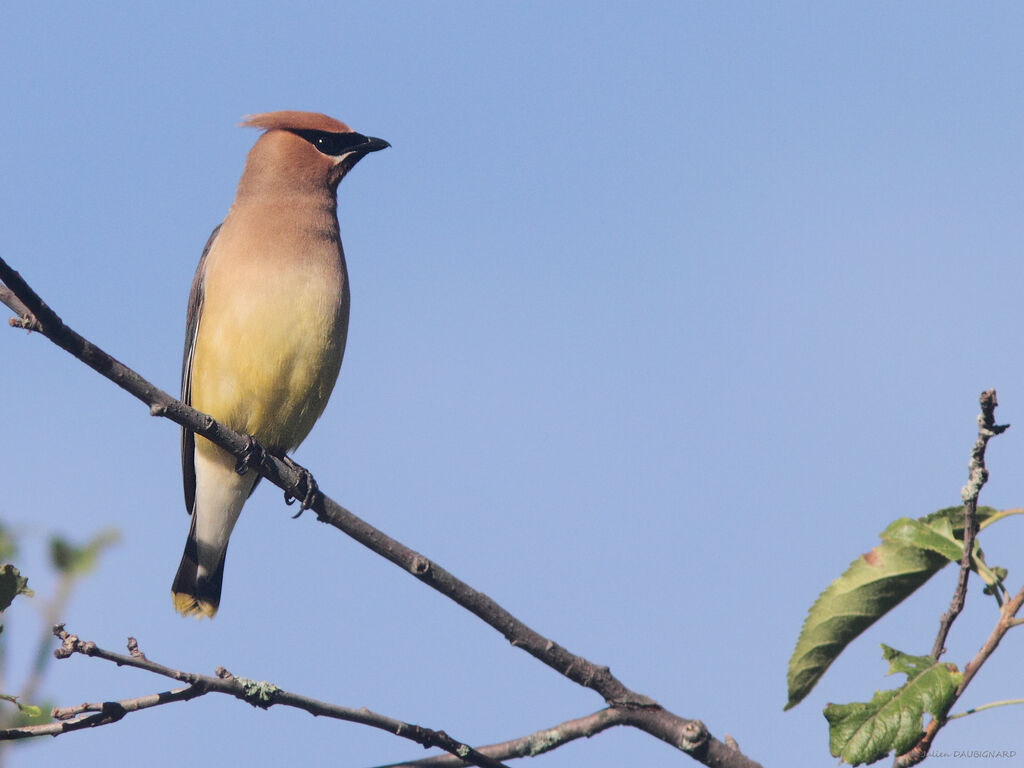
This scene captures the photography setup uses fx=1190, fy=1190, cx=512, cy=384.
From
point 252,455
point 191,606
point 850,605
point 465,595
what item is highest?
point 191,606

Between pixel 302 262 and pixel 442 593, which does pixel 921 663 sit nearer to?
pixel 442 593

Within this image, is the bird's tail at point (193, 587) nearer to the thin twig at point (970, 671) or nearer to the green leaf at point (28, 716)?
the green leaf at point (28, 716)

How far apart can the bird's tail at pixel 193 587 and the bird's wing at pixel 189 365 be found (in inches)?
12.1

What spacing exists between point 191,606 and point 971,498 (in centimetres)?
515

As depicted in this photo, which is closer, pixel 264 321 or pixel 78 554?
pixel 78 554

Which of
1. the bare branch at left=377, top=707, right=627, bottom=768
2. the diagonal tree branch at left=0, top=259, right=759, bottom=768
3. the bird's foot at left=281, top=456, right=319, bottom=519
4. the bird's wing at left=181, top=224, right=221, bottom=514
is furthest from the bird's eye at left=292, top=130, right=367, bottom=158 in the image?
the bare branch at left=377, top=707, right=627, bottom=768

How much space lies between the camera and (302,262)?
5348 millimetres

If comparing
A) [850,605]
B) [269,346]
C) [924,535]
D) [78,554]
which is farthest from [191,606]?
[924,535]

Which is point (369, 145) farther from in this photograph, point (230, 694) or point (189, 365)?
point (230, 694)

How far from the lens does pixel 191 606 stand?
6406 mm

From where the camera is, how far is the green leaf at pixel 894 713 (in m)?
2.13

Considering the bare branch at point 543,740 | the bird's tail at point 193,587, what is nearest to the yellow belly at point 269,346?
the bird's tail at point 193,587

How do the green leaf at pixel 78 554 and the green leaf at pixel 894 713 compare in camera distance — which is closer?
the green leaf at pixel 894 713

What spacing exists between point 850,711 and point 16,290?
1.90 m
